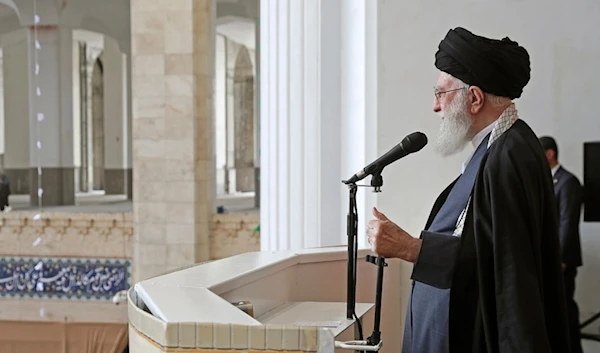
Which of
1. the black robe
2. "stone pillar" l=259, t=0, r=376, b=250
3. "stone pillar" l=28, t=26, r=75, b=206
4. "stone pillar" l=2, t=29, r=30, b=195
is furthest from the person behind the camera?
"stone pillar" l=2, t=29, r=30, b=195

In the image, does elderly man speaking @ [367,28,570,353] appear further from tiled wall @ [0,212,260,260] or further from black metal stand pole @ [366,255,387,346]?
tiled wall @ [0,212,260,260]

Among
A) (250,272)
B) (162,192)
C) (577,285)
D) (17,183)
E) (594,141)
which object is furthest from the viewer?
(17,183)

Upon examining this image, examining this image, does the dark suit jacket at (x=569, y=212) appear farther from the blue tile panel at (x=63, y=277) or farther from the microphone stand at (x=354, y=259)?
the blue tile panel at (x=63, y=277)

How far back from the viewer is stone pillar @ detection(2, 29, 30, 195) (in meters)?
10.4

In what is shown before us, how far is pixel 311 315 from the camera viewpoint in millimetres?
1899

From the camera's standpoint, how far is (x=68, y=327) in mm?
6516

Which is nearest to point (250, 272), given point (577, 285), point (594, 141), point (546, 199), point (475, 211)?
point (475, 211)

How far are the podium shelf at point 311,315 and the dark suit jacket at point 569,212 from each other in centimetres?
201

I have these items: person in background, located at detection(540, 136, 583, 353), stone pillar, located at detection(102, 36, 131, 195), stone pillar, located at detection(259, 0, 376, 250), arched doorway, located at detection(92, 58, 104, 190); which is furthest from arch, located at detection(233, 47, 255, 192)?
person in background, located at detection(540, 136, 583, 353)

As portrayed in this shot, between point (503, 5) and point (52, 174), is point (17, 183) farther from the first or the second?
point (503, 5)

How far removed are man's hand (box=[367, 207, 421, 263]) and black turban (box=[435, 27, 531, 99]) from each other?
428mm

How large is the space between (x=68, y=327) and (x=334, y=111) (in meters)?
3.93

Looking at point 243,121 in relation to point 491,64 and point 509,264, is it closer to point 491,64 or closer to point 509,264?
point 491,64

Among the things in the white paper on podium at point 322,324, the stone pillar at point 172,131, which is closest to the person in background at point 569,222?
the white paper on podium at point 322,324
